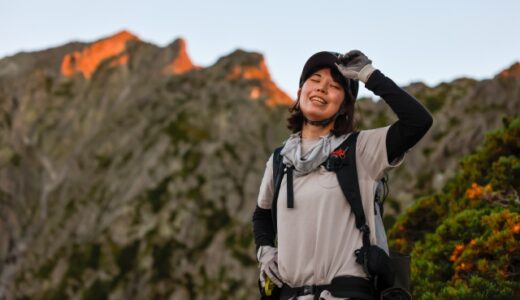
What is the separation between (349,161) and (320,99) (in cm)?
85

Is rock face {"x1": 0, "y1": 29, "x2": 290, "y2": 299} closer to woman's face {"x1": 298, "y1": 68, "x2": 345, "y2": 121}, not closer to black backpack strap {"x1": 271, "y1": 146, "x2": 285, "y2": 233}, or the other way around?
black backpack strap {"x1": 271, "y1": 146, "x2": 285, "y2": 233}

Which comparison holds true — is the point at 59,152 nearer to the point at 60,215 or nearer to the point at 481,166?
the point at 60,215

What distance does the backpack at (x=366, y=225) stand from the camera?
14.3 ft

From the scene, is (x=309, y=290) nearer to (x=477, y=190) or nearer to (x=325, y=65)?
(x=325, y=65)

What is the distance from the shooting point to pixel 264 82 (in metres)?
140

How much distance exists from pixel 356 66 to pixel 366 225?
1480 millimetres

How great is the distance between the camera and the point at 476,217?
9656 mm


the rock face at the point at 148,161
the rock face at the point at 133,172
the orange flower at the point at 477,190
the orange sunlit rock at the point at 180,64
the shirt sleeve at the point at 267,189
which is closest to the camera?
the shirt sleeve at the point at 267,189

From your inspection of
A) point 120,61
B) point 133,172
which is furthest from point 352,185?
Answer: point 120,61

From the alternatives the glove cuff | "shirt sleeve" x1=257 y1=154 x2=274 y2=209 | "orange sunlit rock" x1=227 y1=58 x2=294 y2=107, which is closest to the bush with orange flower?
"shirt sleeve" x1=257 y1=154 x2=274 y2=209

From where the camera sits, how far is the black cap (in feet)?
17.1

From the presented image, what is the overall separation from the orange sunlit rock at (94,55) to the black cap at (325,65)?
562 feet

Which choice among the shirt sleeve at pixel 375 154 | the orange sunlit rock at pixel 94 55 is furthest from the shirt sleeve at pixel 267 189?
the orange sunlit rock at pixel 94 55

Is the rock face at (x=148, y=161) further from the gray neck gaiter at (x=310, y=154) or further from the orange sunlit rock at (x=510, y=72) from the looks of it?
the gray neck gaiter at (x=310, y=154)
